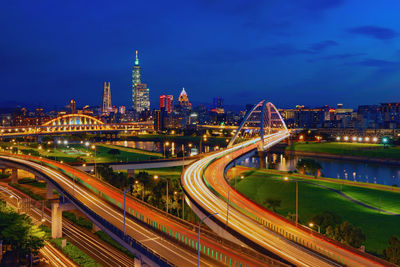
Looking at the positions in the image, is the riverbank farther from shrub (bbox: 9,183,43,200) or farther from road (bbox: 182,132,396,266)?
shrub (bbox: 9,183,43,200)

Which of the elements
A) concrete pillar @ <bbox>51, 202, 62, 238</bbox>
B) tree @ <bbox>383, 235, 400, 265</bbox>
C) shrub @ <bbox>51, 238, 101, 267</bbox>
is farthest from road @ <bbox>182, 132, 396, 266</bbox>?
concrete pillar @ <bbox>51, 202, 62, 238</bbox>

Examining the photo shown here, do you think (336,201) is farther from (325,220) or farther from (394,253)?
(394,253)

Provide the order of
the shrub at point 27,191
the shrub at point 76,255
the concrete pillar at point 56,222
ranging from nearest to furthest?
the shrub at point 76,255 < the concrete pillar at point 56,222 < the shrub at point 27,191

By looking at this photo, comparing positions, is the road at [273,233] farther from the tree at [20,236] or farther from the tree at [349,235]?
the tree at [20,236]

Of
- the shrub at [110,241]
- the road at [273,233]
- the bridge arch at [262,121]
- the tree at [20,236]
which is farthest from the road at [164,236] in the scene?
the bridge arch at [262,121]

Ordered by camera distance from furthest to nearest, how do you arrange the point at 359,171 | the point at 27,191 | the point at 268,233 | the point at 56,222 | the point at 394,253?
the point at 359,171, the point at 27,191, the point at 56,222, the point at 394,253, the point at 268,233

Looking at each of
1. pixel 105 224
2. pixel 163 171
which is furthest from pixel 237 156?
pixel 105 224

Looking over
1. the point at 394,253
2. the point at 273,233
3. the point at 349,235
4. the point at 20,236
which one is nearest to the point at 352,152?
the point at 349,235
